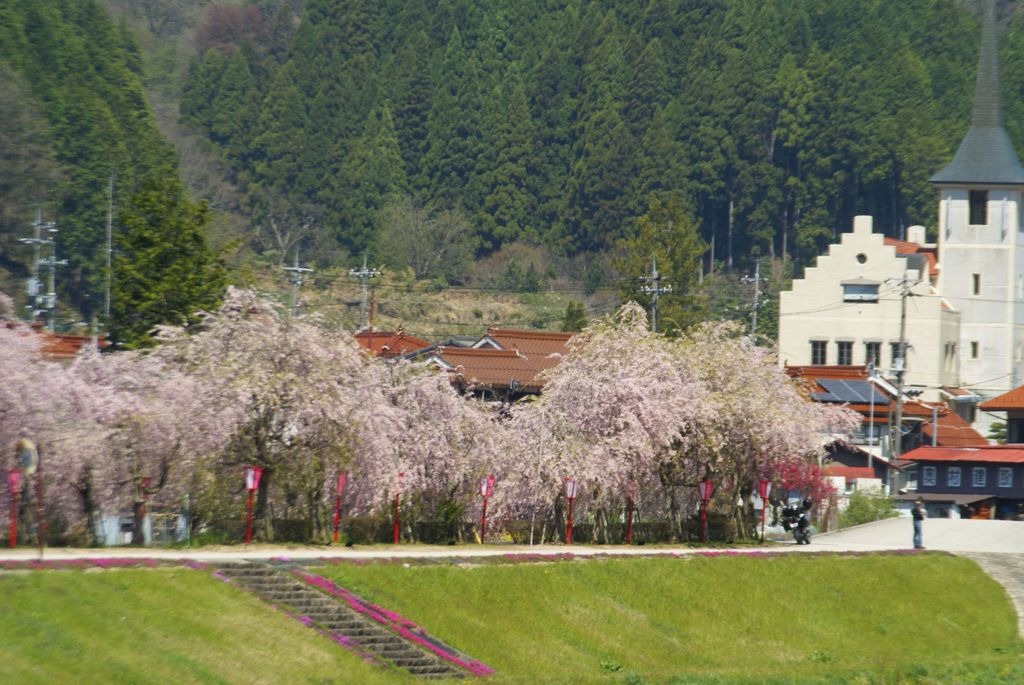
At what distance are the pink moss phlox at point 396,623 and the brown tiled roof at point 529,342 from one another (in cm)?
4125

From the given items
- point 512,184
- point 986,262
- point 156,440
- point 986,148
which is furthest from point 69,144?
point 156,440

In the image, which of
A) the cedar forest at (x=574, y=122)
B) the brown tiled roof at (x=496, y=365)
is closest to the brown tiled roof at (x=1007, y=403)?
the brown tiled roof at (x=496, y=365)

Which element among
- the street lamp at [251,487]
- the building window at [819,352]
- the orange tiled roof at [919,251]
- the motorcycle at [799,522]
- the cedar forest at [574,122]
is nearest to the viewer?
the street lamp at [251,487]

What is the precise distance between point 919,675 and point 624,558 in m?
10.1

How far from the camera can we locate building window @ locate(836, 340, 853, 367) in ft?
343

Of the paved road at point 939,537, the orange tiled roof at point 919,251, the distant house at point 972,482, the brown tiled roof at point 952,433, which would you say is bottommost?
the paved road at point 939,537

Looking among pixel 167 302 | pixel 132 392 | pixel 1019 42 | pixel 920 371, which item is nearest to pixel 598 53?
pixel 1019 42

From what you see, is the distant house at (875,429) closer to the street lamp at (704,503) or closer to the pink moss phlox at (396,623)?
the street lamp at (704,503)

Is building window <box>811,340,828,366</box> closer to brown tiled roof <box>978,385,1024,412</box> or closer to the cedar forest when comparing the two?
brown tiled roof <box>978,385,1024,412</box>

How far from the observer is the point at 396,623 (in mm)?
37125

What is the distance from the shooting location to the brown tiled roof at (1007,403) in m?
88.6

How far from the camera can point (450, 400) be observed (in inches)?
2072

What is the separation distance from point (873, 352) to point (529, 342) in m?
31.2

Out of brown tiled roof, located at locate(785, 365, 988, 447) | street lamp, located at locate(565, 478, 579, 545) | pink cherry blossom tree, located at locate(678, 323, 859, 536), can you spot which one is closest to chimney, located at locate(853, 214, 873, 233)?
brown tiled roof, located at locate(785, 365, 988, 447)
